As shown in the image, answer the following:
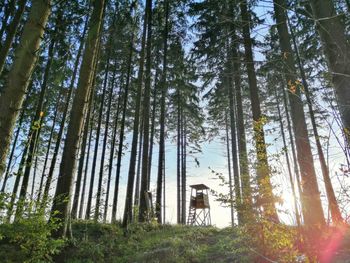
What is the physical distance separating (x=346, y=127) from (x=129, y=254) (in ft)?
18.6

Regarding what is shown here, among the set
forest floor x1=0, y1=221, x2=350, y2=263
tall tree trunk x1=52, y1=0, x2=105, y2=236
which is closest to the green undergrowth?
forest floor x1=0, y1=221, x2=350, y2=263

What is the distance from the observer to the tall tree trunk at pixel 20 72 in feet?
6.87

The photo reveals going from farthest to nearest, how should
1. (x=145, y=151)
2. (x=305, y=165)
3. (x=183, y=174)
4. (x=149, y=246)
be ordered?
(x=183, y=174)
(x=145, y=151)
(x=149, y=246)
(x=305, y=165)

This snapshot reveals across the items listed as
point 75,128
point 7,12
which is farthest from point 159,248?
point 7,12

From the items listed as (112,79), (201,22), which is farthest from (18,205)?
(112,79)

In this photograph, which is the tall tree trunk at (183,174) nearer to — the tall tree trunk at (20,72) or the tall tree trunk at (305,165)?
the tall tree trunk at (305,165)

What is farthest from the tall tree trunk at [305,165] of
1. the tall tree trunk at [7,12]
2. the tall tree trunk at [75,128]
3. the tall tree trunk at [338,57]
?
the tall tree trunk at [7,12]

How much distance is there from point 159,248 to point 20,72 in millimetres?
5256

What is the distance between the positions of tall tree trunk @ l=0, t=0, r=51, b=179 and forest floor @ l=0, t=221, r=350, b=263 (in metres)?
1.73

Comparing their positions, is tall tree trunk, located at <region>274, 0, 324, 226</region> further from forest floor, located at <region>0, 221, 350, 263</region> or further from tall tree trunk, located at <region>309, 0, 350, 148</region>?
tall tree trunk, located at <region>309, 0, 350, 148</region>

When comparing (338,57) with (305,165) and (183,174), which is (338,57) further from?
(183,174)

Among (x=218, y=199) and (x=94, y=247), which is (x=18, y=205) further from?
(x=94, y=247)

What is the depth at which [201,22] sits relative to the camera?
434 inches

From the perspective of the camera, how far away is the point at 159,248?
6.26 meters
